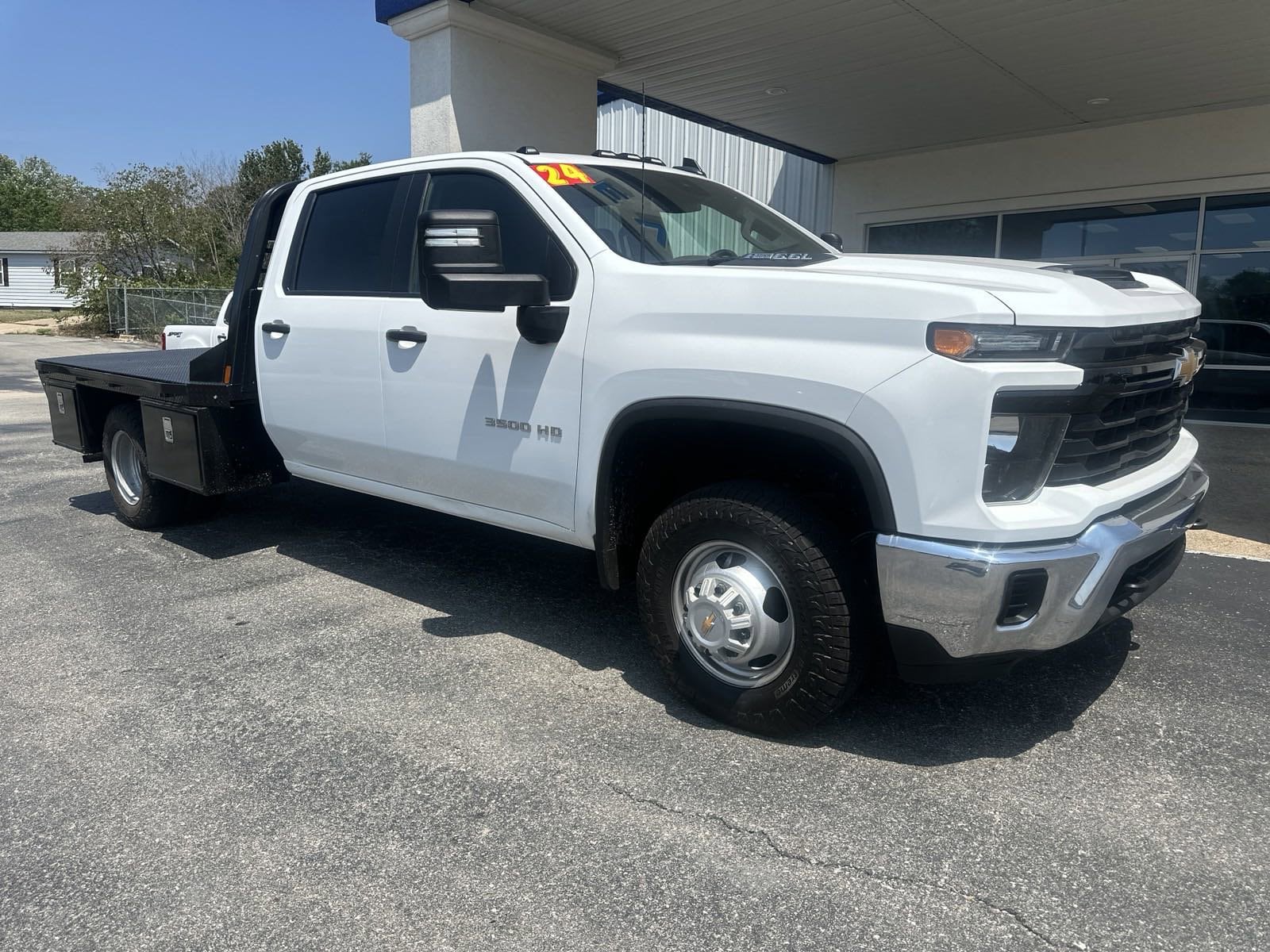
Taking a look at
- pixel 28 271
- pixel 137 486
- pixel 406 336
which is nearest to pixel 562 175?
pixel 406 336


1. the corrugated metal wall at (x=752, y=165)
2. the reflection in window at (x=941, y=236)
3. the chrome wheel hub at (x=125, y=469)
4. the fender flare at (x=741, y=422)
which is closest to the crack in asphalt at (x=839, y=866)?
the fender flare at (x=741, y=422)

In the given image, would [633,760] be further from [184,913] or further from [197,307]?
[197,307]

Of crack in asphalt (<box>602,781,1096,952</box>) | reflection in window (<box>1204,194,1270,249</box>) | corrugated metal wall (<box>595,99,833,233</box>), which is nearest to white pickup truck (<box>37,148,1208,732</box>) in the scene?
crack in asphalt (<box>602,781,1096,952</box>)

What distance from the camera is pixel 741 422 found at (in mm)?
3102

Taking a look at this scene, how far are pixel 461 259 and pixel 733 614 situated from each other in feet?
5.02

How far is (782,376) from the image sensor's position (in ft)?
9.74

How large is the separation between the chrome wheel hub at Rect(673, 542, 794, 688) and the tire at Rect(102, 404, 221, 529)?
3812 millimetres

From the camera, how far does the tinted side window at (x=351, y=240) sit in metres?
4.49

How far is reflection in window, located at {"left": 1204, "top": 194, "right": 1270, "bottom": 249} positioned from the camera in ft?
38.0

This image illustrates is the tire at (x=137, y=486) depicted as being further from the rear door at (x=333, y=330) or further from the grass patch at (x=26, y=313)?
the grass patch at (x=26, y=313)

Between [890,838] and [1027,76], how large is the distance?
9540mm

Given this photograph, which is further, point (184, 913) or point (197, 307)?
point (197, 307)

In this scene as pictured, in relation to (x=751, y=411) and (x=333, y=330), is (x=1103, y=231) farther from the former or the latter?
(x=751, y=411)

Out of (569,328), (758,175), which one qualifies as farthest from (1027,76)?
(569,328)
